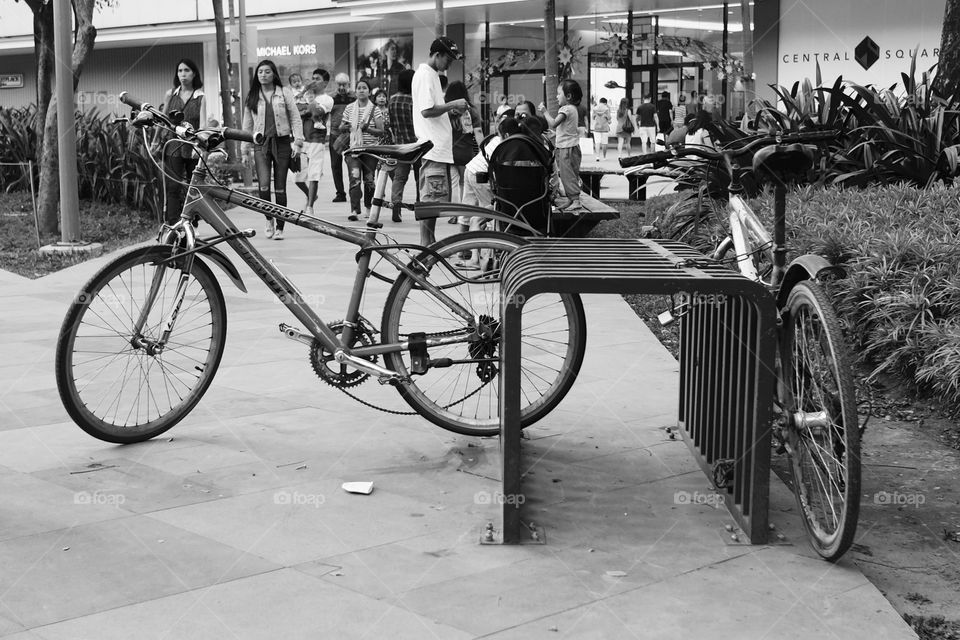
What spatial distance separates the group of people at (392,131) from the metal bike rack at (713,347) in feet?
11.1

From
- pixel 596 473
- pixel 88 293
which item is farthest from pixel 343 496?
pixel 88 293

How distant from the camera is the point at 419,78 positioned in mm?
10258

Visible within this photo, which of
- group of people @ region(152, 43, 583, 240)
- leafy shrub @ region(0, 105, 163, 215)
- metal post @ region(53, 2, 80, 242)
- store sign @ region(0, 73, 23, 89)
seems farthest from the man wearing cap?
store sign @ region(0, 73, 23, 89)

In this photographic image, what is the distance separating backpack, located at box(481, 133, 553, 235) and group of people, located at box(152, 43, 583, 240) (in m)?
0.56

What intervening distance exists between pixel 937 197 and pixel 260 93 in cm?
732

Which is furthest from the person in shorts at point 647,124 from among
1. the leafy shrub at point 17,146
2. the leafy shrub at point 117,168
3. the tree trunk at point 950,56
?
the tree trunk at point 950,56

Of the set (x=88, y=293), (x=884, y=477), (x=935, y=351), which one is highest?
(x=88, y=293)

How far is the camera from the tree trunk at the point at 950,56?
9953 mm

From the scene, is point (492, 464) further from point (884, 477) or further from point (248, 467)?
point (884, 477)

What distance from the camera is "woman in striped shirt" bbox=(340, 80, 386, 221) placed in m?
13.9

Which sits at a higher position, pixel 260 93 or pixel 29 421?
pixel 260 93

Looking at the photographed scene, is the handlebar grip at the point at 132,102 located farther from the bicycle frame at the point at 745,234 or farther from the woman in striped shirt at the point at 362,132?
the woman in striped shirt at the point at 362,132

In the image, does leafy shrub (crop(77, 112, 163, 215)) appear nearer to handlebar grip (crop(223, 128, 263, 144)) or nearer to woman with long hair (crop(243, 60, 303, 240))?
woman with long hair (crop(243, 60, 303, 240))

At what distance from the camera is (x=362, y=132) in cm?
1408
